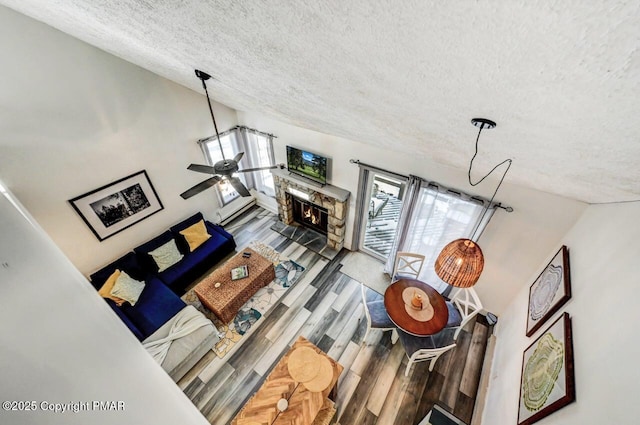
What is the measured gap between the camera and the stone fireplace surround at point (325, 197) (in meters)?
4.21

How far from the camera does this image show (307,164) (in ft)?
14.0

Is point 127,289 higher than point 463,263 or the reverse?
the reverse

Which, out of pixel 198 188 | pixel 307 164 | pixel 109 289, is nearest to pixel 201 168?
pixel 198 188

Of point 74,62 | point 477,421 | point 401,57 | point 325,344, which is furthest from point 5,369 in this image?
point 74,62

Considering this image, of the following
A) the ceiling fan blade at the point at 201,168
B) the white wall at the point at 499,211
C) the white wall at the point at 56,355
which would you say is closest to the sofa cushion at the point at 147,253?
the ceiling fan blade at the point at 201,168

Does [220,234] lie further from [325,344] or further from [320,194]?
[325,344]

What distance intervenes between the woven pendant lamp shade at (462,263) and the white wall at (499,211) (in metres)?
0.95

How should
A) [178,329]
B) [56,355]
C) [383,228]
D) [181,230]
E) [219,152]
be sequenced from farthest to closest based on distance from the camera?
[383,228] → [219,152] → [181,230] → [178,329] → [56,355]

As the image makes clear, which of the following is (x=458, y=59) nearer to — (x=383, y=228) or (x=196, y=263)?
(x=196, y=263)

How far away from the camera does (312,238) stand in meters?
5.16

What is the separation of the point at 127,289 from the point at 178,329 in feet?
3.49

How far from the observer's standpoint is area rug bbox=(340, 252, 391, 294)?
4266 mm

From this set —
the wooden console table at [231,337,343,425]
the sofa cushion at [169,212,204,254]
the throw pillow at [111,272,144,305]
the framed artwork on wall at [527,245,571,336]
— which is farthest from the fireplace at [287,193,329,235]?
the framed artwork on wall at [527,245,571,336]

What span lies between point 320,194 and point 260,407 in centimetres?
313
